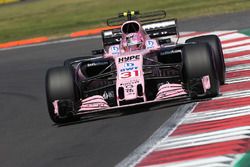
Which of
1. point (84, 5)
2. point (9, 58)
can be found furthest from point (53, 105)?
point (84, 5)

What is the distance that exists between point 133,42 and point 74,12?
70.1 feet

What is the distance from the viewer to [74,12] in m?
33.2

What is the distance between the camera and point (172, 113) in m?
10.4

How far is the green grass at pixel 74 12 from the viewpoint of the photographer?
26.9 meters

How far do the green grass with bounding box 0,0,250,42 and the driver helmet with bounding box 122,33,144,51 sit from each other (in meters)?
13.7

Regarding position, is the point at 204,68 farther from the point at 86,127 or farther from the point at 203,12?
the point at 203,12

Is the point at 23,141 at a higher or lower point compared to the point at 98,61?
lower

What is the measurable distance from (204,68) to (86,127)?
187 centimetres

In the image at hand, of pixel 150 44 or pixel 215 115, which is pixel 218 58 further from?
pixel 215 115

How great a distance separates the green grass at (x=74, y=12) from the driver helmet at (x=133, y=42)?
13.7 metres

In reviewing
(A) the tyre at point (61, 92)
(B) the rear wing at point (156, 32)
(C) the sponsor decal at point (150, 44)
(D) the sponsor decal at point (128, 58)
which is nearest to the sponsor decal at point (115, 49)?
(C) the sponsor decal at point (150, 44)

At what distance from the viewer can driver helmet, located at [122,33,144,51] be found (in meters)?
12.1

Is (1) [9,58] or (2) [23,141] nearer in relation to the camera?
(2) [23,141]

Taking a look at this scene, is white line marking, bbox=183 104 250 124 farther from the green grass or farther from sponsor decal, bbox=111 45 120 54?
the green grass
